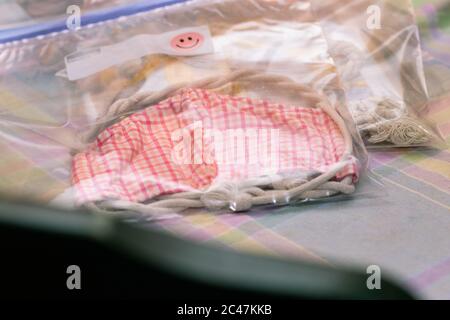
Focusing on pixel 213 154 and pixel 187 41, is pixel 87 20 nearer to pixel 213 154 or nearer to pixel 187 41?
pixel 187 41

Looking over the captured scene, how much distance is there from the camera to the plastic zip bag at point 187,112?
Result: 3.63 ft

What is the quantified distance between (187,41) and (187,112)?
25 cm

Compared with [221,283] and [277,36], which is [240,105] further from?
[221,283]

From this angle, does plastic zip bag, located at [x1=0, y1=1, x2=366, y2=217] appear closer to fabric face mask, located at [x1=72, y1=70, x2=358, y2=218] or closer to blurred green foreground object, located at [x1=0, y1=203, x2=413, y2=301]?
fabric face mask, located at [x1=72, y1=70, x2=358, y2=218]

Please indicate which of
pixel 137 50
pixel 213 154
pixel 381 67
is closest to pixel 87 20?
pixel 137 50

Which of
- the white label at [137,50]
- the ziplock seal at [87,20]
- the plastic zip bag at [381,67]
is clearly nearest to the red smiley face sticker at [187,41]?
the white label at [137,50]

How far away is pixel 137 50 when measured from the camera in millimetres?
1399

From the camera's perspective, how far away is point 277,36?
1.47 metres

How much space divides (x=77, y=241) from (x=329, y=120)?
94cm

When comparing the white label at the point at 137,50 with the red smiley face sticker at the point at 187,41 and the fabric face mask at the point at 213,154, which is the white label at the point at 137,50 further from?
the fabric face mask at the point at 213,154

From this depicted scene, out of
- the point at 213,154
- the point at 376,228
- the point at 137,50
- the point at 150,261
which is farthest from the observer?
the point at 137,50

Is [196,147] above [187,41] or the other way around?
the other way around
